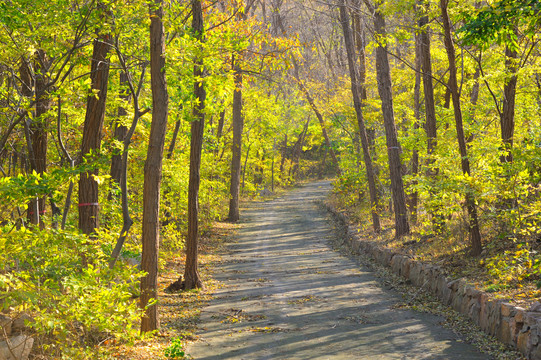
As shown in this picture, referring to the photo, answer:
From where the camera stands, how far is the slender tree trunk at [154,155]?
308 inches

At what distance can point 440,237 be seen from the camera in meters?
12.0

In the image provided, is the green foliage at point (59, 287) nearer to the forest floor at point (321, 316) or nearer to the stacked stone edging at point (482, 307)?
the forest floor at point (321, 316)

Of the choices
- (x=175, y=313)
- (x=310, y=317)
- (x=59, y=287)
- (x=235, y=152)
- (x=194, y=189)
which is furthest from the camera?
(x=235, y=152)

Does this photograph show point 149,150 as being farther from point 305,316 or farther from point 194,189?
point 305,316

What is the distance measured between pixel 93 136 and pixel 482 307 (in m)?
7.49

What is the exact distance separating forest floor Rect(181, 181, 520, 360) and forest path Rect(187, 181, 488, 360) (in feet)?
0.05

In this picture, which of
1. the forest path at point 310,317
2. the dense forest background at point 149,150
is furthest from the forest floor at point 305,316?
the dense forest background at point 149,150

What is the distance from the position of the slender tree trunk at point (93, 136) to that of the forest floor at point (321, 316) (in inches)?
113

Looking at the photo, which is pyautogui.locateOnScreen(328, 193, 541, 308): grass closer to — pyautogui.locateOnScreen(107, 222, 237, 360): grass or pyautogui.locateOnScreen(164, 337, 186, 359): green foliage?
pyautogui.locateOnScreen(164, 337, 186, 359): green foliage

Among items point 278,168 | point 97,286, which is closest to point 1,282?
point 97,286

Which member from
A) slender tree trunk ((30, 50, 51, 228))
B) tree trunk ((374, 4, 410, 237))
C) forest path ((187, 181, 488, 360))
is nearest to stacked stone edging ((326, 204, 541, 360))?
forest path ((187, 181, 488, 360))

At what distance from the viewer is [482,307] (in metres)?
7.50

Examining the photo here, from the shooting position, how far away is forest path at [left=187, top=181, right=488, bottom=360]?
7.12m

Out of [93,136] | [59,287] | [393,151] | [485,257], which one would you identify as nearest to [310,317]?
[485,257]
